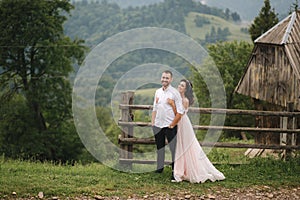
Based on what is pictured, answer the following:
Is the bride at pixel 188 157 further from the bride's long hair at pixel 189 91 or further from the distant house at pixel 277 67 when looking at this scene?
the distant house at pixel 277 67

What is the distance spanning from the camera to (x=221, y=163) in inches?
403

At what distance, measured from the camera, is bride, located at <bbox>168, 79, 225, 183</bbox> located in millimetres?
8875

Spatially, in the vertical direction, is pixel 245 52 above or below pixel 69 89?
above

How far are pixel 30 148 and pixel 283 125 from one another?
1538cm

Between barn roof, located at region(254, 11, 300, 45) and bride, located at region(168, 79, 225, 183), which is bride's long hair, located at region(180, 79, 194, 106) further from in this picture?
barn roof, located at region(254, 11, 300, 45)

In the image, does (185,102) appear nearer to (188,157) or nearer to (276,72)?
(188,157)

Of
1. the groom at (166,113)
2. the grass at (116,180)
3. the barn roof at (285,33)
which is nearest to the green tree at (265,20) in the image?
the barn roof at (285,33)

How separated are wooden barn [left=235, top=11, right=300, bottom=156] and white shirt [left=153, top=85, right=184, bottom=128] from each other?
629cm

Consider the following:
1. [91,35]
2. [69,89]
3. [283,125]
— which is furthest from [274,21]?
[91,35]

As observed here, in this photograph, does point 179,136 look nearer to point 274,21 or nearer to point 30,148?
point 30,148

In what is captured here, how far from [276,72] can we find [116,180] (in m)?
8.62

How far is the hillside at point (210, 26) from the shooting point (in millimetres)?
111500

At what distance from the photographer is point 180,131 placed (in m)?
9.05

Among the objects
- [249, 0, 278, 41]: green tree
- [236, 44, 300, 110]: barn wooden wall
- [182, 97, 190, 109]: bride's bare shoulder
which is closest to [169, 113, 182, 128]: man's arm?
[182, 97, 190, 109]: bride's bare shoulder
